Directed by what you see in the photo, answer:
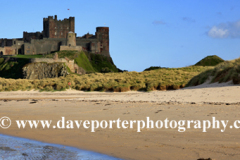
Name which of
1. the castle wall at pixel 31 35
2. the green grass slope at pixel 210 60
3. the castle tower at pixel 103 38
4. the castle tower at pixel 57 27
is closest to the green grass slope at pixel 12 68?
the castle tower at pixel 57 27

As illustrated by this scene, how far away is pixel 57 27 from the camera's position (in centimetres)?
10288

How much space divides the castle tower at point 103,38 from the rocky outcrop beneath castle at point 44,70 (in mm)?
37099

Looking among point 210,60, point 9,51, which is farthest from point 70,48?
point 210,60

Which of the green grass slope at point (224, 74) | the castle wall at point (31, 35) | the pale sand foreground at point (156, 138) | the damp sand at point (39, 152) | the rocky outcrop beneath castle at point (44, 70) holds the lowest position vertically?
the damp sand at point (39, 152)

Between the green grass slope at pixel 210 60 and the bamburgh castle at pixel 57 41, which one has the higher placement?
the bamburgh castle at pixel 57 41

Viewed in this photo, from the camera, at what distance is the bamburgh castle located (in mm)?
88062

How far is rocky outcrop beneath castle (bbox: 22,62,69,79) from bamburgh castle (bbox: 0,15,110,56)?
811 inches

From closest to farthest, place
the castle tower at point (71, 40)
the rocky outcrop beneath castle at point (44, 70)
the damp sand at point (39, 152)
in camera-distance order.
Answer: the damp sand at point (39, 152) < the rocky outcrop beneath castle at point (44, 70) < the castle tower at point (71, 40)

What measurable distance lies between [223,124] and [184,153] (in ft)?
7.29

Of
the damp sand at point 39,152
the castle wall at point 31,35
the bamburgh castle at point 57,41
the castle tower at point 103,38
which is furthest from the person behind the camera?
the castle wall at point 31,35

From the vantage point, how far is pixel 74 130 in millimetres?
7691

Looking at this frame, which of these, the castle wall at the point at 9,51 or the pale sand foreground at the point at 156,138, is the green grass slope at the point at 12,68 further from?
the pale sand foreground at the point at 156,138

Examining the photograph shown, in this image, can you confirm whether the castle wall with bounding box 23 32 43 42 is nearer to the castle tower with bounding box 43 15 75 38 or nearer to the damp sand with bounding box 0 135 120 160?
the castle tower with bounding box 43 15 75 38

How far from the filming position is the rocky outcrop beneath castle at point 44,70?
199ft
